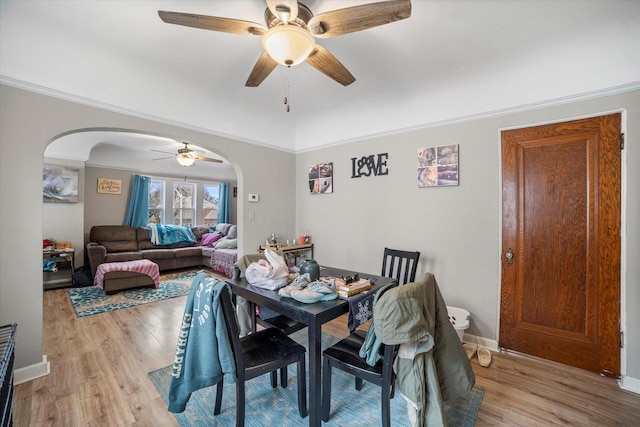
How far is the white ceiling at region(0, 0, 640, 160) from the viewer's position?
6.04ft

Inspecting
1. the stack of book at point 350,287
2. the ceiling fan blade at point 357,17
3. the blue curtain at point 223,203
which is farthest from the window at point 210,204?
the ceiling fan blade at point 357,17

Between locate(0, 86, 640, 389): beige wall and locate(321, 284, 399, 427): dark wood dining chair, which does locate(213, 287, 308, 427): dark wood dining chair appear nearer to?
locate(321, 284, 399, 427): dark wood dining chair

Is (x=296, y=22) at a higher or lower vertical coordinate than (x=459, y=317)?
higher

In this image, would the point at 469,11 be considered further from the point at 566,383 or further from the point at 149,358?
the point at 149,358

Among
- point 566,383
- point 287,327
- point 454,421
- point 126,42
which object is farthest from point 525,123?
point 126,42

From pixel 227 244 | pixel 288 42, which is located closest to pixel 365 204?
pixel 288 42

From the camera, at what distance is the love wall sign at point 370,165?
3.30 meters

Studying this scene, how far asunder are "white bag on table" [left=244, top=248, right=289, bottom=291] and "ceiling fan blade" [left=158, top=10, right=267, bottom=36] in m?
1.48

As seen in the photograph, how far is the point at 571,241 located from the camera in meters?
2.28

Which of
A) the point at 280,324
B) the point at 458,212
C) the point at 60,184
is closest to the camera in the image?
the point at 280,324

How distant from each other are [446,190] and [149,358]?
331 cm

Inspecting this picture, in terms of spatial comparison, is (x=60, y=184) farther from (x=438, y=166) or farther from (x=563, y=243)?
(x=563, y=243)

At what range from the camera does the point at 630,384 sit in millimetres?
2008

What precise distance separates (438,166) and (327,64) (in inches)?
65.6
